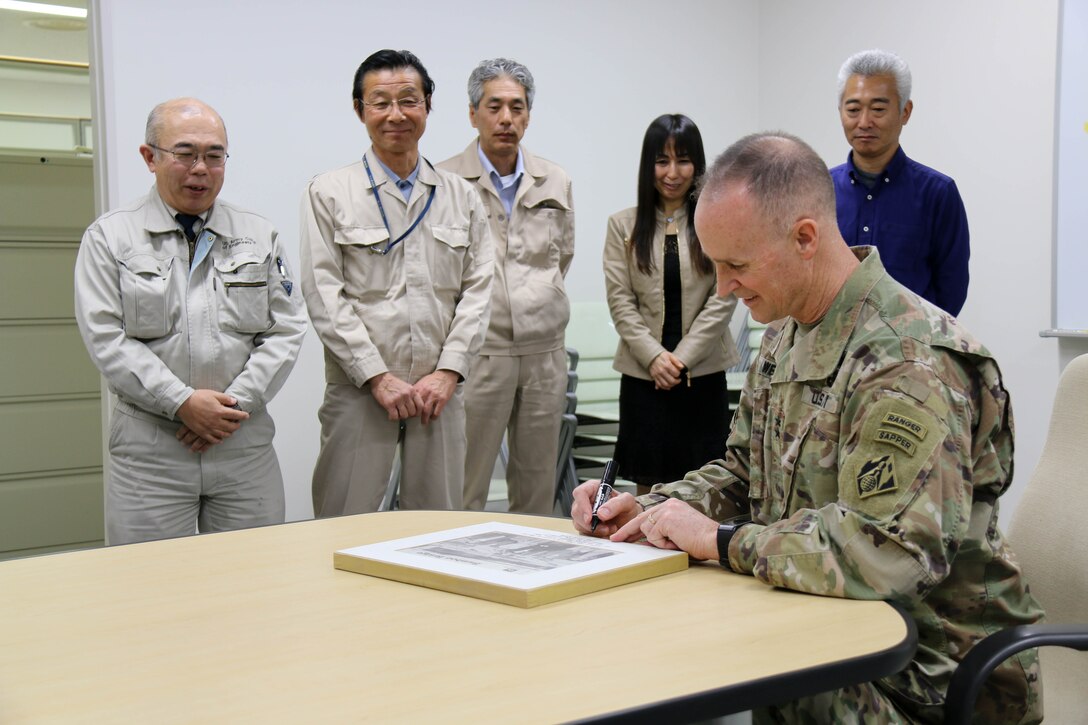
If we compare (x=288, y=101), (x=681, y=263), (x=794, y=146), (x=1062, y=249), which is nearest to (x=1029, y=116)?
(x=1062, y=249)

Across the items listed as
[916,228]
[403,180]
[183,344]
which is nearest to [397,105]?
[403,180]

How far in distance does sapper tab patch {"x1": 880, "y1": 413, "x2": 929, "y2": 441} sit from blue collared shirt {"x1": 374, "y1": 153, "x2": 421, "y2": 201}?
2.25m

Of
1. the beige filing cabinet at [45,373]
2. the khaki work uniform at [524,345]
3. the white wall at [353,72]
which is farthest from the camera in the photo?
the beige filing cabinet at [45,373]

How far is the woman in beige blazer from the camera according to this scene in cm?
383

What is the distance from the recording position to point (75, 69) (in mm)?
5793

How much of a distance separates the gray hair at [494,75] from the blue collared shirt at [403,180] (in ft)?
1.76

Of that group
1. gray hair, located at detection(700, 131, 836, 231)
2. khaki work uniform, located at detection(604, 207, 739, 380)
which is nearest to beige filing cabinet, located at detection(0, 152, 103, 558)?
khaki work uniform, located at detection(604, 207, 739, 380)

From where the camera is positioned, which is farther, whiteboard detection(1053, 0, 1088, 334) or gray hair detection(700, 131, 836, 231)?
whiteboard detection(1053, 0, 1088, 334)

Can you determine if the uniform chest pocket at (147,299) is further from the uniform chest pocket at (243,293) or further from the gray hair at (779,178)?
the gray hair at (779,178)

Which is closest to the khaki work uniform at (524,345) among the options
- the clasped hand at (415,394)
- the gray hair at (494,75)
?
the gray hair at (494,75)

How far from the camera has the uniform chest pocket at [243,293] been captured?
119 inches

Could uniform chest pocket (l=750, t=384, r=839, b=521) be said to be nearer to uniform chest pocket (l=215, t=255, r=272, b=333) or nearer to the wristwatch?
the wristwatch

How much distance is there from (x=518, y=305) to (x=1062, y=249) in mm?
2205

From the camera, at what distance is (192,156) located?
3.02m
